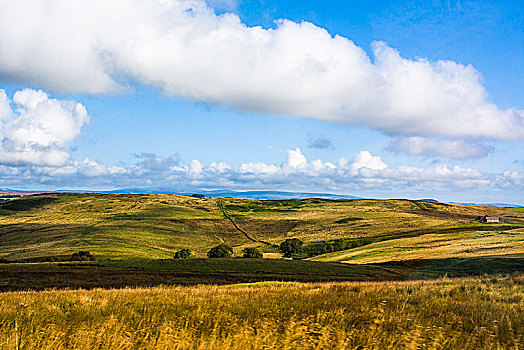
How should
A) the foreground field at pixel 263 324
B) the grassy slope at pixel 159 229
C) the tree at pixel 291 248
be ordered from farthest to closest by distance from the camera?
the tree at pixel 291 248, the grassy slope at pixel 159 229, the foreground field at pixel 263 324

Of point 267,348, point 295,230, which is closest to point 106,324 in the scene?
point 267,348

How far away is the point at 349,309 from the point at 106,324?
19.4 ft

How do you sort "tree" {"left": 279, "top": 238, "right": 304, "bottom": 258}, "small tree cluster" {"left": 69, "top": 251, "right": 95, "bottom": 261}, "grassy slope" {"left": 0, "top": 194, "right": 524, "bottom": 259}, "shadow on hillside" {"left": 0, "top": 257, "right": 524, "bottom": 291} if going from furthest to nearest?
"tree" {"left": 279, "top": 238, "right": 304, "bottom": 258} < "grassy slope" {"left": 0, "top": 194, "right": 524, "bottom": 259} < "small tree cluster" {"left": 69, "top": 251, "right": 95, "bottom": 261} < "shadow on hillside" {"left": 0, "top": 257, "right": 524, "bottom": 291}

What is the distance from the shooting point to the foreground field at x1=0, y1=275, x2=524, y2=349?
788 cm

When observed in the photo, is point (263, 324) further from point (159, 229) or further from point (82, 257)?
point (159, 229)

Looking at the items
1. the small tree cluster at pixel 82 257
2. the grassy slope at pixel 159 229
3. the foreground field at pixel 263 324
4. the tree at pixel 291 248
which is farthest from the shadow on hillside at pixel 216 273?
the tree at pixel 291 248

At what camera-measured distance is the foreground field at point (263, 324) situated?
788 centimetres

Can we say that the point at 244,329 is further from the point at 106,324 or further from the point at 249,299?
the point at 249,299

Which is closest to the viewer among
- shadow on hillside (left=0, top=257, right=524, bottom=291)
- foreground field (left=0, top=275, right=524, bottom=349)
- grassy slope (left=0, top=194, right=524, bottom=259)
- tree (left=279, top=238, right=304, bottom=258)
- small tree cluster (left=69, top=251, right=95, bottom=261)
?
foreground field (left=0, top=275, right=524, bottom=349)

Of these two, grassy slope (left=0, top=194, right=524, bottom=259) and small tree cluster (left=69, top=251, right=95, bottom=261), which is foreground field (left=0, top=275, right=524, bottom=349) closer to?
small tree cluster (left=69, top=251, right=95, bottom=261)

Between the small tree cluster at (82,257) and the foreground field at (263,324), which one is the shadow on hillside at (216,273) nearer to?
the foreground field at (263,324)

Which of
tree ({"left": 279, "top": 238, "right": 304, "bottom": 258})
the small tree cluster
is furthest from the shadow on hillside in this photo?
tree ({"left": 279, "top": 238, "right": 304, "bottom": 258})

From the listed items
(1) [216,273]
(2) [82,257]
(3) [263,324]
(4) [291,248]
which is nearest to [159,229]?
(4) [291,248]

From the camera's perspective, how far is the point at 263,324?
8.85m
